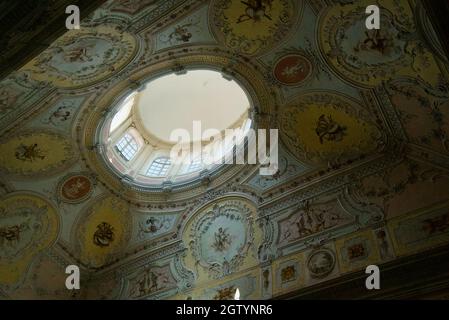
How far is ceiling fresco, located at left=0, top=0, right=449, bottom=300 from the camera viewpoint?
34.0 feet

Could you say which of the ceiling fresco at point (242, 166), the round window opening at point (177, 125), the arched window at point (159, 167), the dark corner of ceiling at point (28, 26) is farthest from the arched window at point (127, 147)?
the dark corner of ceiling at point (28, 26)

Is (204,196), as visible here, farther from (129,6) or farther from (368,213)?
(129,6)

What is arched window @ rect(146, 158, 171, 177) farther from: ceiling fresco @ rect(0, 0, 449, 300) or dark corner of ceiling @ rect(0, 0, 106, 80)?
dark corner of ceiling @ rect(0, 0, 106, 80)

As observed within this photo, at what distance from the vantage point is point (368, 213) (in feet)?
36.8

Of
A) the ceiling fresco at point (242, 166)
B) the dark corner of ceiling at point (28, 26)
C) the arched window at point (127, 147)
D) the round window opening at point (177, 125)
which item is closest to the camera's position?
the dark corner of ceiling at point (28, 26)

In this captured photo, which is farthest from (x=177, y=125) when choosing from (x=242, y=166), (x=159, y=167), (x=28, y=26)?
(x=28, y=26)

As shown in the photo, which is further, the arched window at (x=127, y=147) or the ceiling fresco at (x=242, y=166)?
the arched window at (x=127, y=147)

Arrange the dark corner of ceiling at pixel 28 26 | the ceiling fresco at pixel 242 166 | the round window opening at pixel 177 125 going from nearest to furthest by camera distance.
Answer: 1. the dark corner of ceiling at pixel 28 26
2. the ceiling fresco at pixel 242 166
3. the round window opening at pixel 177 125

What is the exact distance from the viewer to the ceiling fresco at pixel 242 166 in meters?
10.4

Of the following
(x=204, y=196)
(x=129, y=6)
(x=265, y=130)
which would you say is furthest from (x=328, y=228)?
(x=129, y=6)

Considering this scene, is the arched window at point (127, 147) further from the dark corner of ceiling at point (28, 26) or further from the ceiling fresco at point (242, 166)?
the dark corner of ceiling at point (28, 26)

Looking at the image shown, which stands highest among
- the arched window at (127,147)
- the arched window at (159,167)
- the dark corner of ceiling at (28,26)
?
the arched window at (127,147)
